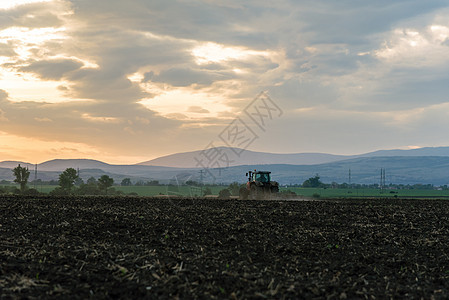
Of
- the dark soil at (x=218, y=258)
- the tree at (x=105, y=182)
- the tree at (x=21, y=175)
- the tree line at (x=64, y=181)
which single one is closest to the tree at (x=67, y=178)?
the tree line at (x=64, y=181)

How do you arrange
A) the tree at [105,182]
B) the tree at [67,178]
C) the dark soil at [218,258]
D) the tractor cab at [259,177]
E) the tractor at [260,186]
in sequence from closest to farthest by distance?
the dark soil at [218,258]
the tractor at [260,186]
the tractor cab at [259,177]
the tree at [67,178]
the tree at [105,182]

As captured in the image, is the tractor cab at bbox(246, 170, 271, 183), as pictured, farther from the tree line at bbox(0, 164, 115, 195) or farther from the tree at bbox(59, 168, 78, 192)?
the tree at bbox(59, 168, 78, 192)

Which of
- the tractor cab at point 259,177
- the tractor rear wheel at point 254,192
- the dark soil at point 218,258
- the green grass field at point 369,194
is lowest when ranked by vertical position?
the green grass field at point 369,194

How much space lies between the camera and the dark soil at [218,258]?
1098 centimetres

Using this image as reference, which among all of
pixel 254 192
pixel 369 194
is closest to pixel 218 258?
pixel 254 192

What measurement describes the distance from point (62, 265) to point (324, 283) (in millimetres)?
7592

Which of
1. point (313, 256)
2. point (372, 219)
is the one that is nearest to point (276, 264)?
point (313, 256)

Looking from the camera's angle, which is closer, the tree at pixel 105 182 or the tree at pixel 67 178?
the tree at pixel 67 178

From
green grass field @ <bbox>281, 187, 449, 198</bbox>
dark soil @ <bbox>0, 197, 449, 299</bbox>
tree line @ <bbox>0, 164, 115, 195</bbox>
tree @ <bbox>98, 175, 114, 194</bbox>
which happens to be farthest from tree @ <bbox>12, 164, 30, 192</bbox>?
dark soil @ <bbox>0, 197, 449, 299</bbox>

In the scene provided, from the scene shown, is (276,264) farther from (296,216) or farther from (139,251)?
(296,216)

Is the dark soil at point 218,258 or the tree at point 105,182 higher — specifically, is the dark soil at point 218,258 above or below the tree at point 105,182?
below

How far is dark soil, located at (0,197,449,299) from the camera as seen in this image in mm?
10977

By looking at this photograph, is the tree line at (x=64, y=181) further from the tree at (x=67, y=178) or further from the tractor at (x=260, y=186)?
the tractor at (x=260, y=186)

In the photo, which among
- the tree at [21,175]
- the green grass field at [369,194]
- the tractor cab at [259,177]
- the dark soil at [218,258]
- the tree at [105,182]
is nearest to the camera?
the dark soil at [218,258]
